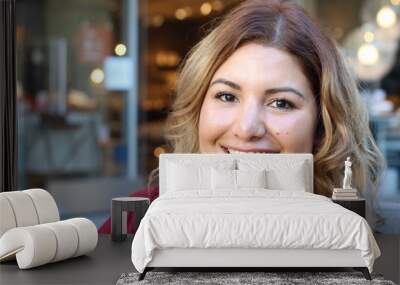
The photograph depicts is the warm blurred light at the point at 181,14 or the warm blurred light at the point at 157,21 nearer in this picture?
the warm blurred light at the point at 157,21

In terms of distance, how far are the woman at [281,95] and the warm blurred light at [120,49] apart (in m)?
4.01

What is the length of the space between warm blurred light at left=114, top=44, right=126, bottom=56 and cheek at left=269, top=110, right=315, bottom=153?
4469 millimetres

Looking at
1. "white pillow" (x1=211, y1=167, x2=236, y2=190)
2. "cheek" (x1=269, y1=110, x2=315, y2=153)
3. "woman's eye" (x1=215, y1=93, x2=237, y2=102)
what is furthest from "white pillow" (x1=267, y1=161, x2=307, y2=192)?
"woman's eye" (x1=215, y1=93, x2=237, y2=102)

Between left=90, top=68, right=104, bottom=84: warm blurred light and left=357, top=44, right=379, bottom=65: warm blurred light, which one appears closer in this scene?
left=357, top=44, right=379, bottom=65: warm blurred light

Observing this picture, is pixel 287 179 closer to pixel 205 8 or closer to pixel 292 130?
pixel 292 130

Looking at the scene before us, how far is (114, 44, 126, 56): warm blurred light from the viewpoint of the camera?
412 inches

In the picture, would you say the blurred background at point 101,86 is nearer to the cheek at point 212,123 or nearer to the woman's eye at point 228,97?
the cheek at point 212,123

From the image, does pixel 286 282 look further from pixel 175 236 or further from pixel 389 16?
pixel 389 16

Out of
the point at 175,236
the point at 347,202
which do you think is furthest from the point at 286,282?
the point at 347,202

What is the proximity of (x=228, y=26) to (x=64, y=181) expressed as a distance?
4.46 m

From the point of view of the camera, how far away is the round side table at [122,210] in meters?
6.06

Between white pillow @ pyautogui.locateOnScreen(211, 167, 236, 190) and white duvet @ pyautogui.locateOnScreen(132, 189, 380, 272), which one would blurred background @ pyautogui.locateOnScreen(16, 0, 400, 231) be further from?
white duvet @ pyautogui.locateOnScreen(132, 189, 380, 272)

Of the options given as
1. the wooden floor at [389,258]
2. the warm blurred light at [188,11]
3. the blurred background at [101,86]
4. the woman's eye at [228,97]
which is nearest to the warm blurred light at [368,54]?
the blurred background at [101,86]

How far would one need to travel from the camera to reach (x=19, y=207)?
5430 millimetres
